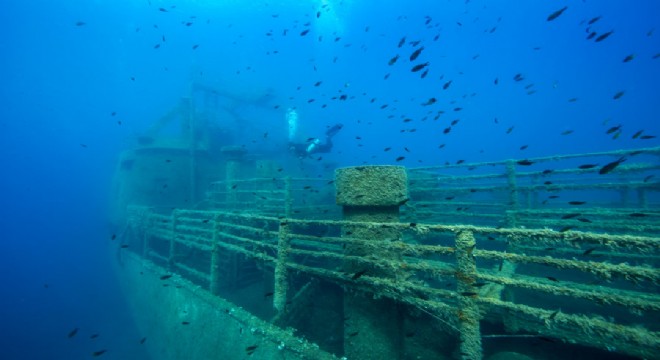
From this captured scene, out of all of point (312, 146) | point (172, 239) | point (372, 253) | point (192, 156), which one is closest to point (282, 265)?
point (372, 253)

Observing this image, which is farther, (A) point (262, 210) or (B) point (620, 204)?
(A) point (262, 210)

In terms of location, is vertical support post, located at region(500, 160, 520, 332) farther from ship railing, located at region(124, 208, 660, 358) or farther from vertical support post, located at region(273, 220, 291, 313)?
vertical support post, located at region(273, 220, 291, 313)

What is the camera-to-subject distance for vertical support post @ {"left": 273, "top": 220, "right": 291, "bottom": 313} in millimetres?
5148

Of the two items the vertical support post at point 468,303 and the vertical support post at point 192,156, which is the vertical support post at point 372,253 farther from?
the vertical support post at point 192,156

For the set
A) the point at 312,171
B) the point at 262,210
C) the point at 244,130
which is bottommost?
the point at 262,210

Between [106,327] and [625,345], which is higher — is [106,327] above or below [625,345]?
below

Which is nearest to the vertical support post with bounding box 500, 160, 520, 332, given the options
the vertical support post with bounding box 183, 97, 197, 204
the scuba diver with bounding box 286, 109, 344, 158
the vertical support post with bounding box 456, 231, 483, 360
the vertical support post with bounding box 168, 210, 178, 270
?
the vertical support post with bounding box 456, 231, 483, 360

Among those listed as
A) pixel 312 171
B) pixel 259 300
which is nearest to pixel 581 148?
pixel 312 171

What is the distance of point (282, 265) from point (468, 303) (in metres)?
3.04

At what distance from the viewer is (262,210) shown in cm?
1070

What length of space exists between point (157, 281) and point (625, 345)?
32.3ft

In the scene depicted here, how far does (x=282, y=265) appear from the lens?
5199 mm

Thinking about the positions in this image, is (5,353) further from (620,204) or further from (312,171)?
(620,204)

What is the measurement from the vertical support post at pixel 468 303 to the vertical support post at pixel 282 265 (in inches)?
112
